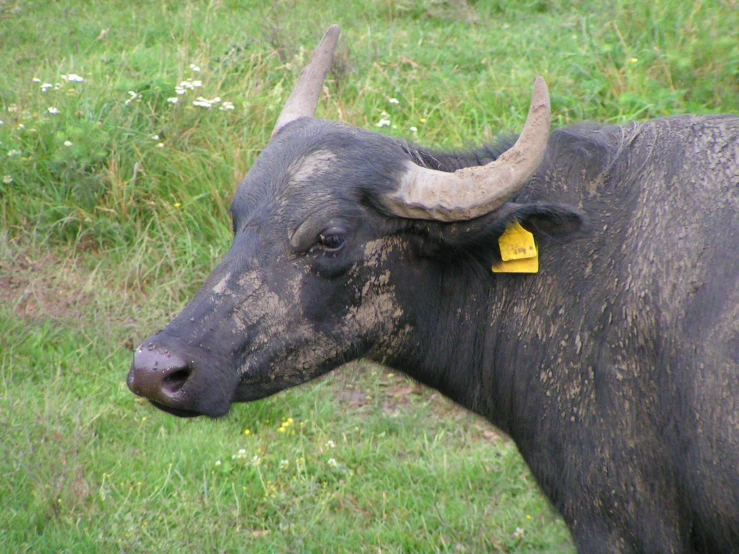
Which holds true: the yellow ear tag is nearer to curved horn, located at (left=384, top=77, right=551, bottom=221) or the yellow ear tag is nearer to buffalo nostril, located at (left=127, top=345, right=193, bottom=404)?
curved horn, located at (left=384, top=77, right=551, bottom=221)

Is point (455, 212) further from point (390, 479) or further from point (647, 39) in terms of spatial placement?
point (647, 39)

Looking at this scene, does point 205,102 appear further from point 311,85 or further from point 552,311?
point 552,311

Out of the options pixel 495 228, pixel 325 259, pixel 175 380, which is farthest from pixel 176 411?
pixel 495 228

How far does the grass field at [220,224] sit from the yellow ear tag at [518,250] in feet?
4.62

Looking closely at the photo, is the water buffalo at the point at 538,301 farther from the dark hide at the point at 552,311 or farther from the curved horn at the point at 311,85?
the curved horn at the point at 311,85

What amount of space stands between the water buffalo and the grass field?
1168 millimetres

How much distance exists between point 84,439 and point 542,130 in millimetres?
3187

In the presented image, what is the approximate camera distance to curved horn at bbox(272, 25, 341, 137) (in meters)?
4.23

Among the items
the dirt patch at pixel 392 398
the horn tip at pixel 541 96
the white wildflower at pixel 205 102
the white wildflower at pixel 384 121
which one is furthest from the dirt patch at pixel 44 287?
the horn tip at pixel 541 96

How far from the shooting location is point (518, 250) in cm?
340

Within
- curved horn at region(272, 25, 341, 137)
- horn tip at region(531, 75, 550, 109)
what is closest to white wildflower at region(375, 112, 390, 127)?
curved horn at region(272, 25, 341, 137)

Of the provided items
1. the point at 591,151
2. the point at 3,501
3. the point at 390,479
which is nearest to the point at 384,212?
the point at 591,151

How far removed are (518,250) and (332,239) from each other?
712 mm

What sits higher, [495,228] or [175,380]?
[495,228]
